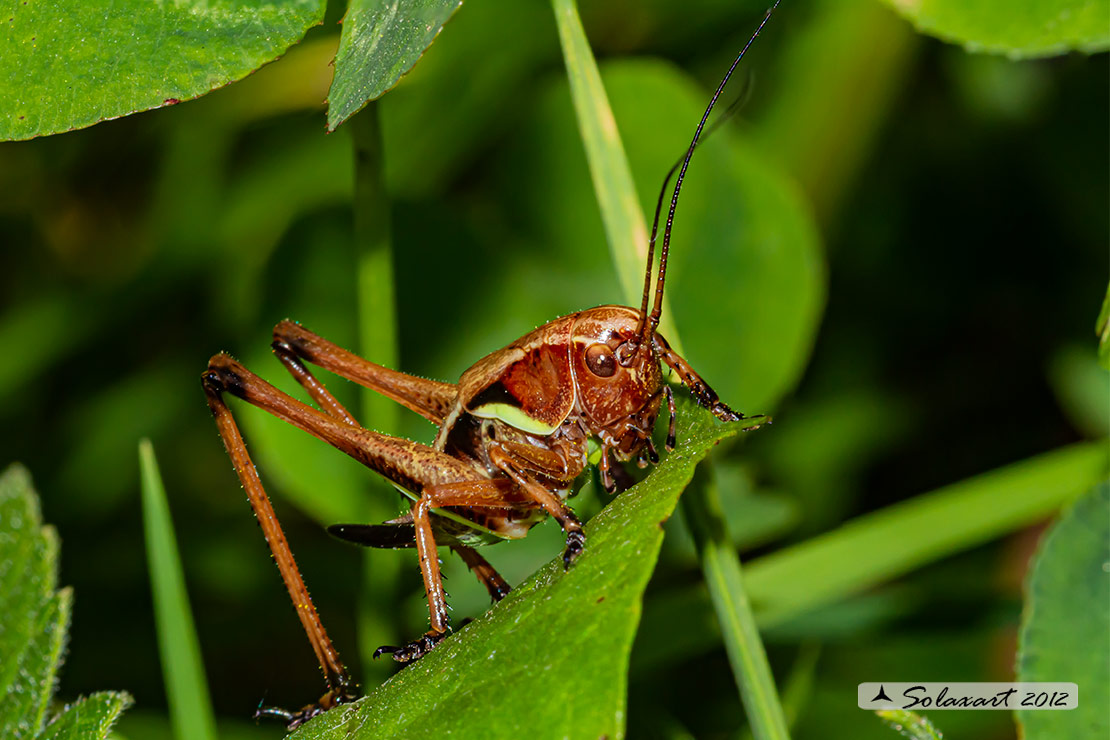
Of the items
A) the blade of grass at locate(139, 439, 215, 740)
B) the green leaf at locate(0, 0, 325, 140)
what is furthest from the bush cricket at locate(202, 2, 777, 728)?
the green leaf at locate(0, 0, 325, 140)

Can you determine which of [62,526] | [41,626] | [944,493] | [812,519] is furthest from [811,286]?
[62,526]

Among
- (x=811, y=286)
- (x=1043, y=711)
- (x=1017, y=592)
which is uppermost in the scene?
(x=811, y=286)

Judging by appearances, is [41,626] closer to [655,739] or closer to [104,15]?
[104,15]

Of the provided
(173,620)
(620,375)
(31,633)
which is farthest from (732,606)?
(31,633)

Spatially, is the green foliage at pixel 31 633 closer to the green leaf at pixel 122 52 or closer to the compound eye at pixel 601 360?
the green leaf at pixel 122 52

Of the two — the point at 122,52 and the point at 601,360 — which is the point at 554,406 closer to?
the point at 601,360

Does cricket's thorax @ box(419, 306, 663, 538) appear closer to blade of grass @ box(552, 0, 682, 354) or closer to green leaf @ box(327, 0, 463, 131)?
blade of grass @ box(552, 0, 682, 354)

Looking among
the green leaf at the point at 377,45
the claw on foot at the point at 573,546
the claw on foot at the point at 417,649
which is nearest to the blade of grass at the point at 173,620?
the claw on foot at the point at 417,649
